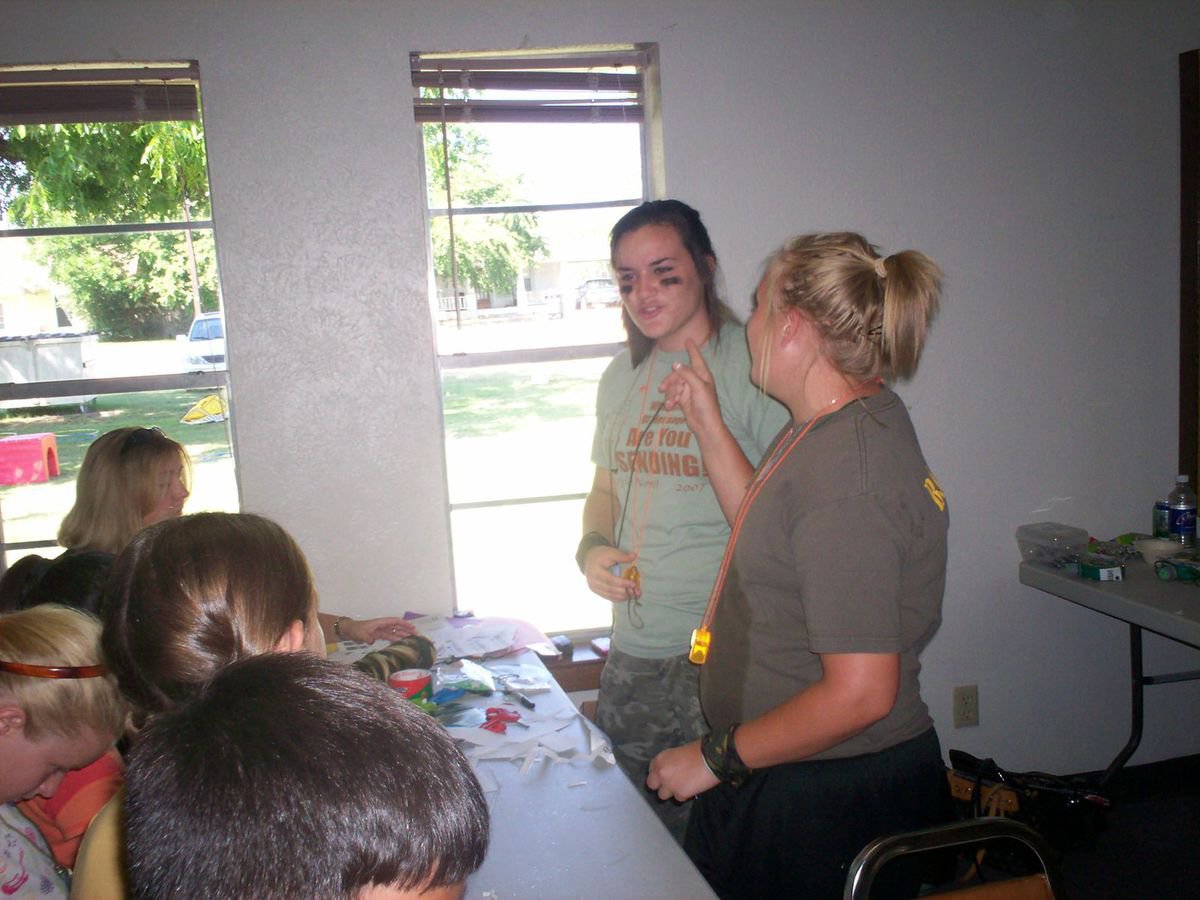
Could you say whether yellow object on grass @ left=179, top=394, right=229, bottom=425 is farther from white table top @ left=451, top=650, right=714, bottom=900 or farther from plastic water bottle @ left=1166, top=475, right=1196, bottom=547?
plastic water bottle @ left=1166, top=475, right=1196, bottom=547

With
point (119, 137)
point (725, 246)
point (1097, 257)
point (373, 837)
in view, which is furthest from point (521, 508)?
point (373, 837)

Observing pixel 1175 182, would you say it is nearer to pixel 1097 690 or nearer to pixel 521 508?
pixel 1097 690

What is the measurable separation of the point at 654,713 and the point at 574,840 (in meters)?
0.55

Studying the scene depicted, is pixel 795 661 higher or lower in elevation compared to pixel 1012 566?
higher

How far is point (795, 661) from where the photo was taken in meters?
1.21

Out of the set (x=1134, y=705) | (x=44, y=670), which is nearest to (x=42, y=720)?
(x=44, y=670)

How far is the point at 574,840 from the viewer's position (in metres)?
1.24

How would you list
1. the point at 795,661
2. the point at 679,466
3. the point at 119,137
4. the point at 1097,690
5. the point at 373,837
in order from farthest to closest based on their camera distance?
1. the point at 1097,690
2. the point at 119,137
3. the point at 679,466
4. the point at 795,661
5. the point at 373,837

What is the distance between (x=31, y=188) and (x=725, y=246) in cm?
203

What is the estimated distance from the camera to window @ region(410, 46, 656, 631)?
8.70 feet

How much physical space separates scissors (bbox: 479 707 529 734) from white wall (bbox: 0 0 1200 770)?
0.94 metres

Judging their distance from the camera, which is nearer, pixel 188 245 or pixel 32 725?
pixel 32 725

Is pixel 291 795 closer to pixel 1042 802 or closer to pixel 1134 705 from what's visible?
pixel 1042 802

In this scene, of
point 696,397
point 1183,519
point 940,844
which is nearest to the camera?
point 940,844
